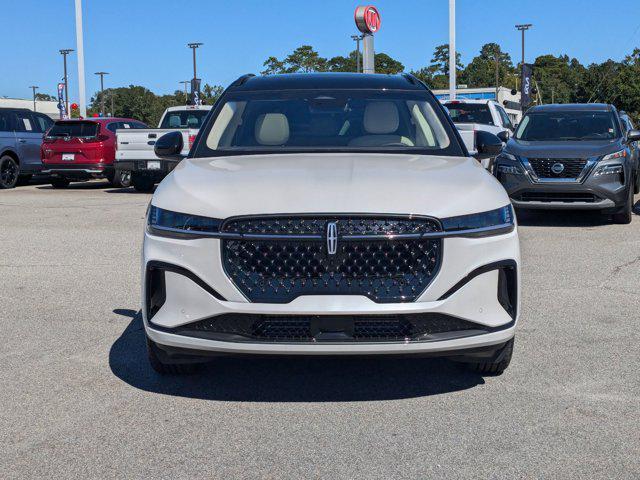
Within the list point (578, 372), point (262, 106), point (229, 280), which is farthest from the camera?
point (262, 106)

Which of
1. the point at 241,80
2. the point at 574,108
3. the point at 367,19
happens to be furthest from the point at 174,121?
the point at 241,80

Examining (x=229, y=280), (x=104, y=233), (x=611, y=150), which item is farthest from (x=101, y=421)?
(x=611, y=150)

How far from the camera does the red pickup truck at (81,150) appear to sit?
2025 cm

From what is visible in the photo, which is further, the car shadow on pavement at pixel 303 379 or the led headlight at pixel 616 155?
the led headlight at pixel 616 155

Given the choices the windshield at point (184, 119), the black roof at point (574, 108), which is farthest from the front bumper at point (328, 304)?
the windshield at point (184, 119)

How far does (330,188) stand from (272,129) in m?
1.50

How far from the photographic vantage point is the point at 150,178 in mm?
19047

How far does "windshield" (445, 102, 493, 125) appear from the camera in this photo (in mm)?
18625

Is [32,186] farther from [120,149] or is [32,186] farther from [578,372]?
[578,372]

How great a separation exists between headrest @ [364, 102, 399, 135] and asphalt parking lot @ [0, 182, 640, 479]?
1514 millimetres

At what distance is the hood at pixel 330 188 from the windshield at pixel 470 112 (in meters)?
14.0

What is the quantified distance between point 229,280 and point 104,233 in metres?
8.12

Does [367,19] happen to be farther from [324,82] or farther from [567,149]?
[324,82]

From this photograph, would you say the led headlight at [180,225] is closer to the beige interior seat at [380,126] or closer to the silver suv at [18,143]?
the beige interior seat at [380,126]
